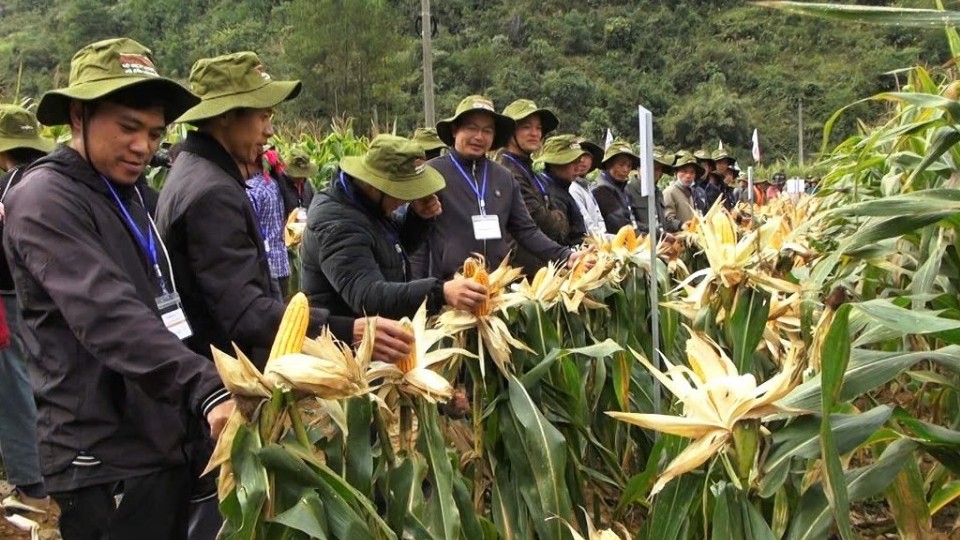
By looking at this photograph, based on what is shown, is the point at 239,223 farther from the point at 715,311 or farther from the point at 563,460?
the point at 715,311

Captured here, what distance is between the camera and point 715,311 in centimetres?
270

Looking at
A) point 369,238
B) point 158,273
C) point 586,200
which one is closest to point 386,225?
point 369,238

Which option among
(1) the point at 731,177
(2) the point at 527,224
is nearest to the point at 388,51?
(1) the point at 731,177

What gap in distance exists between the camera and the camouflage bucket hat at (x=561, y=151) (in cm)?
498

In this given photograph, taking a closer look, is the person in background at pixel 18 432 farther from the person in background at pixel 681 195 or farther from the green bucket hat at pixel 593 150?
the person in background at pixel 681 195

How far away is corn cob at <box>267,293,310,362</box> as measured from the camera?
1602mm

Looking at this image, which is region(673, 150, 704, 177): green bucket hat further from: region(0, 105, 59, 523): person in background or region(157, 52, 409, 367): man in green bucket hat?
region(157, 52, 409, 367): man in green bucket hat

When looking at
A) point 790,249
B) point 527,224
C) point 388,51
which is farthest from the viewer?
point 388,51

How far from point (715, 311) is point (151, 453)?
1.66 meters

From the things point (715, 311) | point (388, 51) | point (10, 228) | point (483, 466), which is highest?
point (10, 228)

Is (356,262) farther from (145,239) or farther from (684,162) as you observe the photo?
(684,162)

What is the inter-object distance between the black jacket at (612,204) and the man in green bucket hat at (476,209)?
6.71 feet

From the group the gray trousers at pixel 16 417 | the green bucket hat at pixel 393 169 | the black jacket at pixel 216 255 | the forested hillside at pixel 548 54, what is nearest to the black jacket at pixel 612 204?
the green bucket hat at pixel 393 169

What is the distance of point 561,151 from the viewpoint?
5051 mm
